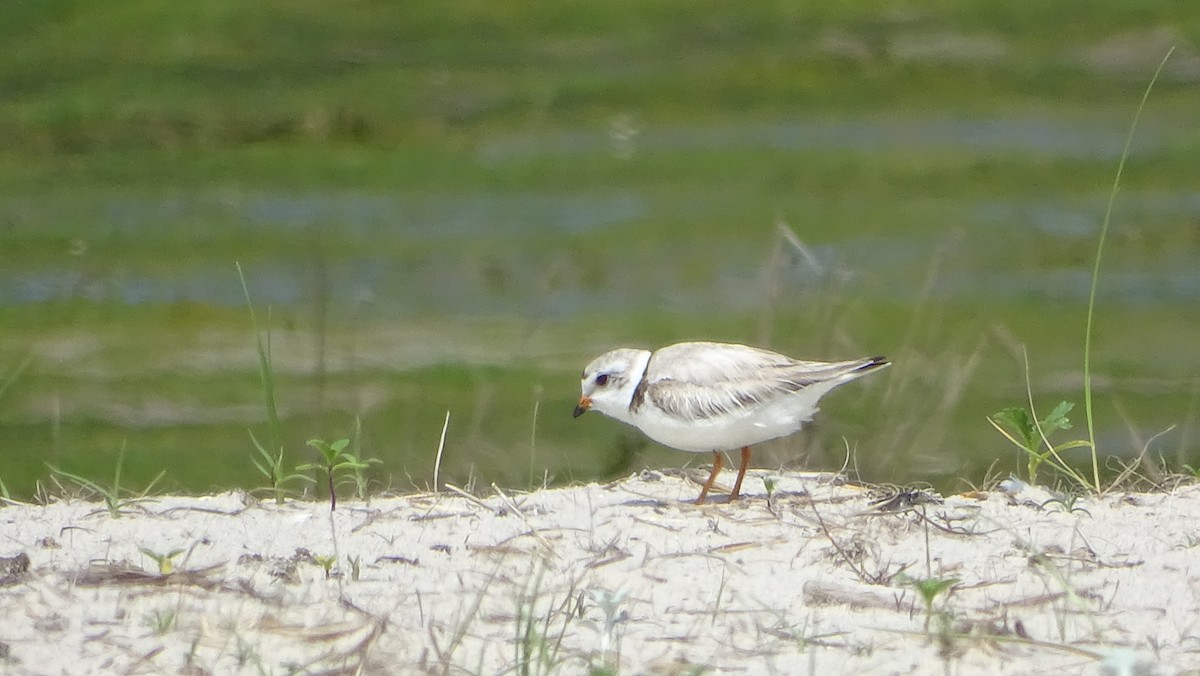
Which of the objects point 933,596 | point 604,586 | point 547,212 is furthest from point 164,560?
point 547,212

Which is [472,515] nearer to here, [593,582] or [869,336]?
[593,582]

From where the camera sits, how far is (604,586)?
263 cm

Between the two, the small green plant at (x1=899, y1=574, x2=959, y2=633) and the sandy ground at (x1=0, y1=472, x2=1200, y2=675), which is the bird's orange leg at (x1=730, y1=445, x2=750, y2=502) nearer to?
the sandy ground at (x1=0, y1=472, x2=1200, y2=675)

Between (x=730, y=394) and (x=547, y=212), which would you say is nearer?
(x=730, y=394)

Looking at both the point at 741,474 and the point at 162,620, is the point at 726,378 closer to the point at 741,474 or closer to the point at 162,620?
the point at 741,474

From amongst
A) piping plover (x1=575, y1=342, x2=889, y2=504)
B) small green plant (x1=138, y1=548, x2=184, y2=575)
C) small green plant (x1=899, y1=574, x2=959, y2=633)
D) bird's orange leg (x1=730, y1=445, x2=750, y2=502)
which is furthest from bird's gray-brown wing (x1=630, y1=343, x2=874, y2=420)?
small green plant (x1=138, y1=548, x2=184, y2=575)

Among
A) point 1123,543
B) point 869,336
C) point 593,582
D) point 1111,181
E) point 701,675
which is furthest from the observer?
point 1111,181

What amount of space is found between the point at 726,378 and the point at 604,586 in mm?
826

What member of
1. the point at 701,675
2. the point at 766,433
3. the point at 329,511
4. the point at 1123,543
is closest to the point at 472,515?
the point at 329,511

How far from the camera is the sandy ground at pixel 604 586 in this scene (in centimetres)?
228

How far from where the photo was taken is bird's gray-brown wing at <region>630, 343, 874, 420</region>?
10.8ft

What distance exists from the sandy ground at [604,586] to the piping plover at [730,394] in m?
0.16

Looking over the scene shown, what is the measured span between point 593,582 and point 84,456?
2212 millimetres

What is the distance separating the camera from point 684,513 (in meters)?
3.14
